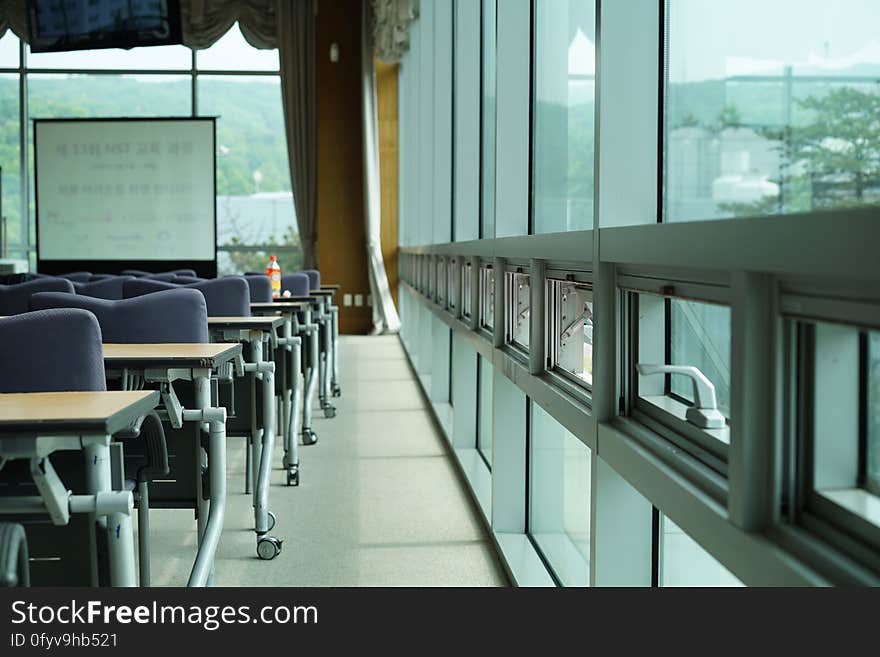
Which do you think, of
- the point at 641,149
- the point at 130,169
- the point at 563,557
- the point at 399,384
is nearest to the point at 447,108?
the point at 399,384

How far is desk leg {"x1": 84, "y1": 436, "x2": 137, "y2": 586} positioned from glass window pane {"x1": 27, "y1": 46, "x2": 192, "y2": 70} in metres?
11.6

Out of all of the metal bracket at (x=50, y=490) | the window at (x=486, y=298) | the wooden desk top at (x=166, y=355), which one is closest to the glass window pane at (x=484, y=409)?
the window at (x=486, y=298)

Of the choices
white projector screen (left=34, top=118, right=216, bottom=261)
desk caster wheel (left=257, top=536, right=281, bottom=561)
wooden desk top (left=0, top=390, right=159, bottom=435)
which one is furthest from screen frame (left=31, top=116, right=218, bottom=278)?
wooden desk top (left=0, top=390, right=159, bottom=435)

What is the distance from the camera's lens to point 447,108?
6.30 metres

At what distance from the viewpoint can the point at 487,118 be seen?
4711mm

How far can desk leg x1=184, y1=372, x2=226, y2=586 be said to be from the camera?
2.67m

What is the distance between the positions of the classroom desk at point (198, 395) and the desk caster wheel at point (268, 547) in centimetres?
41

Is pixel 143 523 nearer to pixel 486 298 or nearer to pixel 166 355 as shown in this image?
pixel 166 355

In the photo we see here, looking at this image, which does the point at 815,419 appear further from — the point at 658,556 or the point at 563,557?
the point at 563,557

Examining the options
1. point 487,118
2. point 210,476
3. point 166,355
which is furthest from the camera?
point 487,118

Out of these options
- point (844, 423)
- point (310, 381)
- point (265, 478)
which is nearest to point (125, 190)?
point (310, 381)

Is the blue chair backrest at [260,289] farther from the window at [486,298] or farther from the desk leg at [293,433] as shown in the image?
the window at [486,298]

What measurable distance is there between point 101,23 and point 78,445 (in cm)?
676

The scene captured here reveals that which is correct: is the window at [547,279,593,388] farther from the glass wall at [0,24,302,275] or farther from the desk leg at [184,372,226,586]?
the glass wall at [0,24,302,275]
